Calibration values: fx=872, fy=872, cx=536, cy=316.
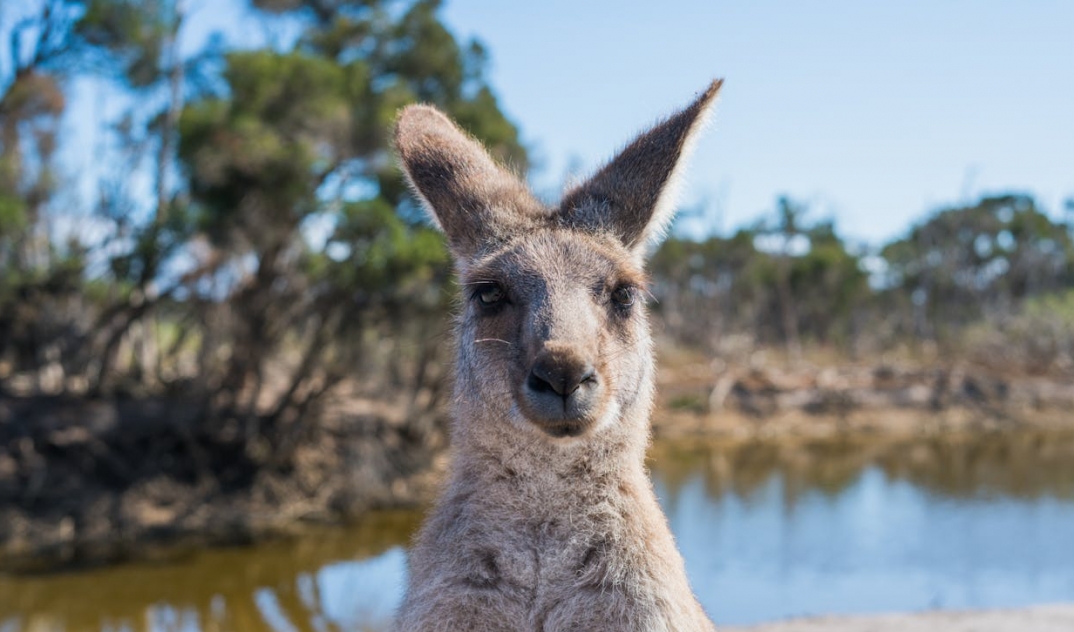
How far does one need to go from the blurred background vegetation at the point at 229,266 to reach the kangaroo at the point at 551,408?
31.4ft

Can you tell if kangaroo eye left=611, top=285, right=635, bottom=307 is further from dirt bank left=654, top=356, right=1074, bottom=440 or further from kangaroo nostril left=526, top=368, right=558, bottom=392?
dirt bank left=654, top=356, right=1074, bottom=440

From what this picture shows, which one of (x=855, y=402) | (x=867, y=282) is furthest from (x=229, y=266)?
(x=867, y=282)

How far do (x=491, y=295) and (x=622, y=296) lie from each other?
1.61 ft

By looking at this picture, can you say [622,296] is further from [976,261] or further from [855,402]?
[976,261]

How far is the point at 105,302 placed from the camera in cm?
1725

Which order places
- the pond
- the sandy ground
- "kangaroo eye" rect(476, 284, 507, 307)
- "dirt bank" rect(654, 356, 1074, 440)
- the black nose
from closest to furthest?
the black nose, "kangaroo eye" rect(476, 284, 507, 307), the sandy ground, the pond, "dirt bank" rect(654, 356, 1074, 440)

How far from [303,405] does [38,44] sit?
780 centimetres

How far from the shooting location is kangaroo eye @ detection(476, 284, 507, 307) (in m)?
3.19

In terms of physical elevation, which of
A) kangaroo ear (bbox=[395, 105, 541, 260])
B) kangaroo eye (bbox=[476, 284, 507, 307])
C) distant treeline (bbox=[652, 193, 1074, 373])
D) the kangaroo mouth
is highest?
distant treeline (bbox=[652, 193, 1074, 373])

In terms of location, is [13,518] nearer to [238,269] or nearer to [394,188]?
[238,269]

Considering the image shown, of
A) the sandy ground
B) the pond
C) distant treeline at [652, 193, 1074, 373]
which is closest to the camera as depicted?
the sandy ground

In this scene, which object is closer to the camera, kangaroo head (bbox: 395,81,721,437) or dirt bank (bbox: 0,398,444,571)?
kangaroo head (bbox: 395,81,721,437)

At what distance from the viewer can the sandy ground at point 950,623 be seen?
23.9ft

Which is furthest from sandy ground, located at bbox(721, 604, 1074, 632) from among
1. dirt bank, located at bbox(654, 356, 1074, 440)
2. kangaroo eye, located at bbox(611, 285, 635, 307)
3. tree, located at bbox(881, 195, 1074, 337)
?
tree, located at bbox(881, 195, 1074, 337)
